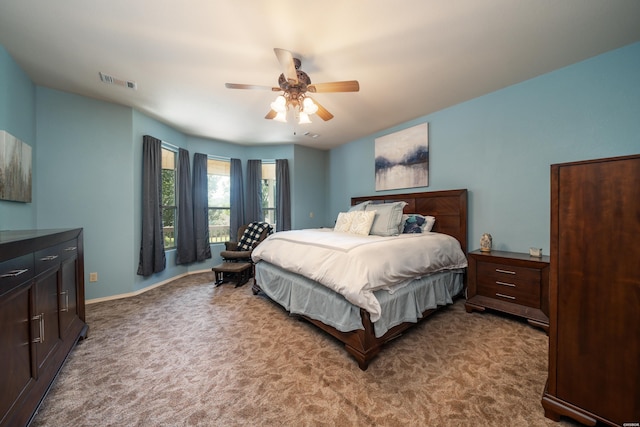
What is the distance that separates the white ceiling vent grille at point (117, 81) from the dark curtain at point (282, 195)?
2661mm

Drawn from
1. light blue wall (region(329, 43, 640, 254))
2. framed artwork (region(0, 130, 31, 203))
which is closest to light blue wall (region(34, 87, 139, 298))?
framed artwork (region(0, 130, 31, 203))

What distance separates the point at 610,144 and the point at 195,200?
18.2 ft

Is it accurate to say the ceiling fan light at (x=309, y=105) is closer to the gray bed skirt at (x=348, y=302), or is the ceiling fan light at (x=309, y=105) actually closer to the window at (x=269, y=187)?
the gray bed skirt at (x=348, y=302)

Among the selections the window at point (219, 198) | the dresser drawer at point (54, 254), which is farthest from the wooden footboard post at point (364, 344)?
the window at point (219, 198)

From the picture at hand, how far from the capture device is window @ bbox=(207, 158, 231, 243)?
186 inches

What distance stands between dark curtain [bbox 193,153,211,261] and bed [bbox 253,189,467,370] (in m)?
1.86

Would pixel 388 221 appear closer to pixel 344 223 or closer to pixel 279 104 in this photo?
pixel 344 223

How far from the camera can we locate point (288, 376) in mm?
1626

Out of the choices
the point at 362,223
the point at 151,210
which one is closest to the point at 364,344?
the point at 362,223

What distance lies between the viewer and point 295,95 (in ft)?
7.30

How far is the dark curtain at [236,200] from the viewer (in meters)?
4.75

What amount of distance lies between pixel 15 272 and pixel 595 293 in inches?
113

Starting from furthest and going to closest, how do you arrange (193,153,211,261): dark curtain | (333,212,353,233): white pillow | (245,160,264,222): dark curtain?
(245,160,264,222): dark curtain, (193,153,211,261): dark curtain, (333,212,353,233): white pillow

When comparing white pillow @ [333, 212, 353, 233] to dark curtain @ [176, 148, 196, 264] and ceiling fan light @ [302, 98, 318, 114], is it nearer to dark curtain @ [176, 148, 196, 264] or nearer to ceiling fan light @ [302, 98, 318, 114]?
ceiling fan light @ [302, 98, 318, 114]
